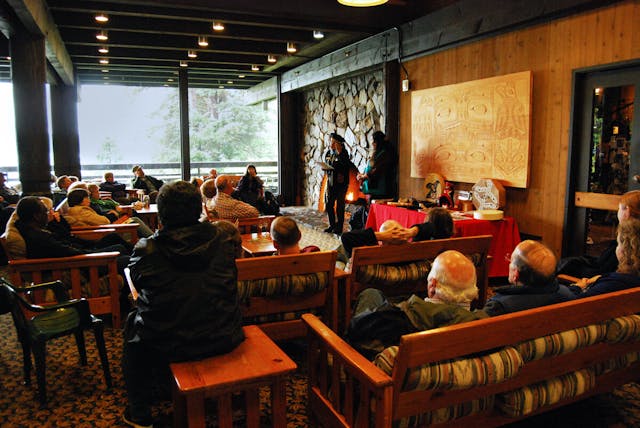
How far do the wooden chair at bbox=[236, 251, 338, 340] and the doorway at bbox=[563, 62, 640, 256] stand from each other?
108 inches

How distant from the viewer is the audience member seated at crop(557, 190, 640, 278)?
2898 mm

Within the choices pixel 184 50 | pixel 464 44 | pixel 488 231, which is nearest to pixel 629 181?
pixel 488 231

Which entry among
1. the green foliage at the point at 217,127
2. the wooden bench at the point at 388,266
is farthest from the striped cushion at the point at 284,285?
the green foliage at the point at 217,127

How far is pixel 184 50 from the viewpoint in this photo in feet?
30.2

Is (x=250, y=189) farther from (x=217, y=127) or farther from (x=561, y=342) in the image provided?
(x=217, y=127)

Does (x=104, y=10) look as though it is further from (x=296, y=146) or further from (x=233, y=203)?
(x=296, y=146)

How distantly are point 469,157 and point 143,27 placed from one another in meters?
4.96

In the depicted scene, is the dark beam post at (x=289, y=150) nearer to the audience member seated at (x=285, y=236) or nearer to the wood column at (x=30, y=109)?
the wood column at (x=30, y=109)

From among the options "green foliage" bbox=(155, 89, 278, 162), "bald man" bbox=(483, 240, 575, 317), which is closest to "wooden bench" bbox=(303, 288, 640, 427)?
"bald man" bbox=(483, 240, 575, 317)

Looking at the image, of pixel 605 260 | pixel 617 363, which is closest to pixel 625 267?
pixel 617 363

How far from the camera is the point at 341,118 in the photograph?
923 centimetres

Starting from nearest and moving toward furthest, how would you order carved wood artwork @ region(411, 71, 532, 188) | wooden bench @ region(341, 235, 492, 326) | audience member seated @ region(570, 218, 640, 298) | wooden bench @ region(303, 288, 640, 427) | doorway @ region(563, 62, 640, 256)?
wooden bench @ region(303, 288, 640, 427) < audience member seated @ region(570, 218, 640, 298) < wooden bench @ region(341, 235, 492, 326) < doorway @ region(563, 62, 640, 256) < carved wood artwork @ region(411, 71, 532, 188)

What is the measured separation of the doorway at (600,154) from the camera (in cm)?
402

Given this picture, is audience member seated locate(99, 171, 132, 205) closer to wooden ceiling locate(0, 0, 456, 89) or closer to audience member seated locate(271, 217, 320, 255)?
wooden ceiling locate(0, 0, 456, 89)
